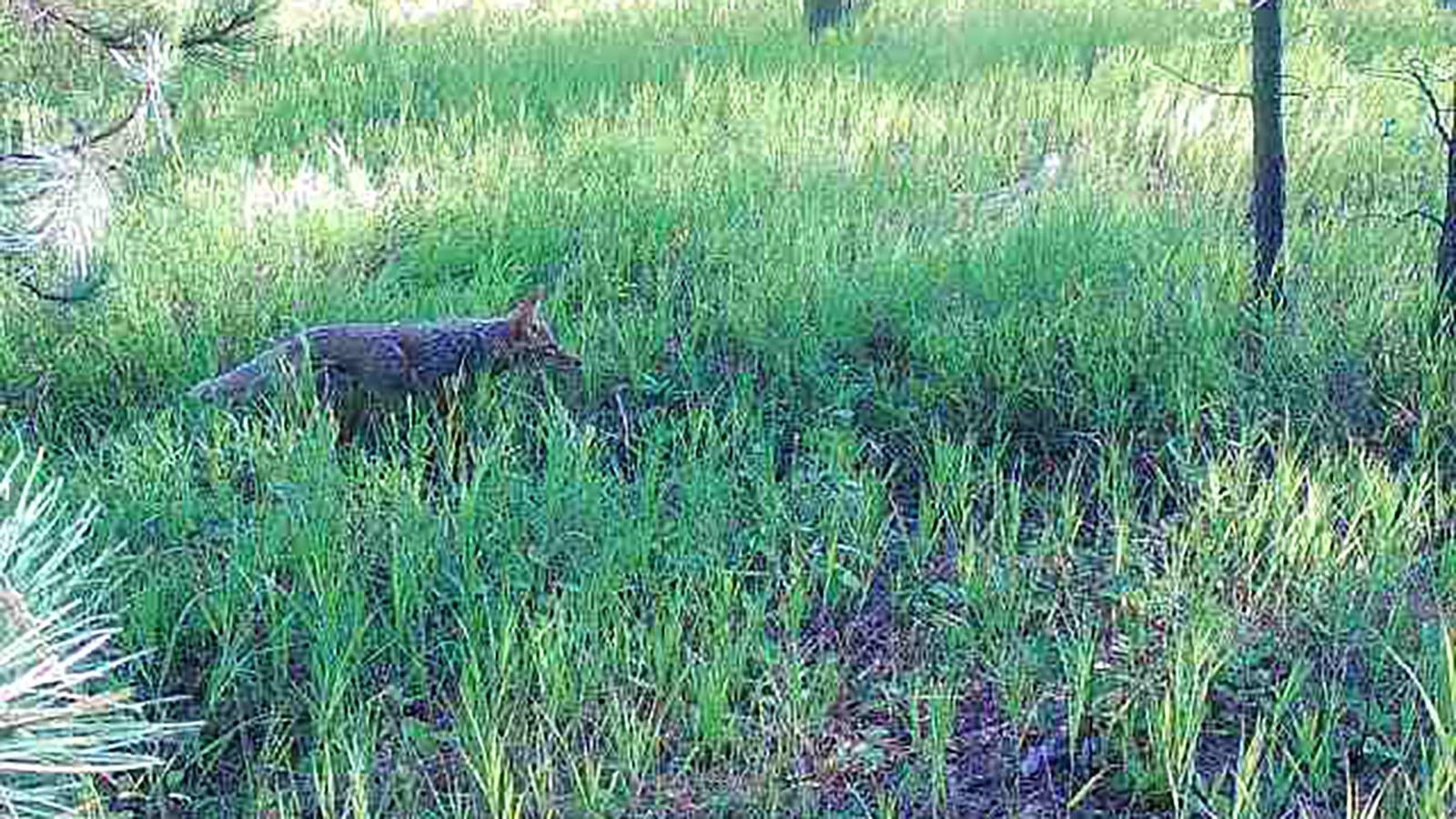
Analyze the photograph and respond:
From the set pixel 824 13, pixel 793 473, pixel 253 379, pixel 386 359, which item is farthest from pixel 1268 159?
pixel 824 13

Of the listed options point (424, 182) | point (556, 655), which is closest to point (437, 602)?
point (556, 655)

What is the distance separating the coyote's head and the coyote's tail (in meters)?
0.62

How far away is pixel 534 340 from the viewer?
14.5ft

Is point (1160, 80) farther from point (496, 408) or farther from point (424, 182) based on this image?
point (496, 408)

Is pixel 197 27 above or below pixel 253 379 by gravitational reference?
above

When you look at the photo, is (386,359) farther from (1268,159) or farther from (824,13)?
(824,13)

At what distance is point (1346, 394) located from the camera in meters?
4.17

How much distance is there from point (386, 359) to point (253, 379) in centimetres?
38

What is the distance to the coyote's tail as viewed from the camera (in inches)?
167

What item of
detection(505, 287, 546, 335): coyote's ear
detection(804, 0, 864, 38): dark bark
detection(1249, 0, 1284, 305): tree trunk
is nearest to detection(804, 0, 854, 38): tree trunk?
detection(804, 0, 864, 38): dark bark

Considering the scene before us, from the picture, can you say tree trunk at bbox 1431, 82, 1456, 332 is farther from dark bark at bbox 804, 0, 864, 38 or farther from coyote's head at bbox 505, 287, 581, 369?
dark bark at bbox 804, 0, 864, 38

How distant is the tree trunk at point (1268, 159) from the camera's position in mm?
4715

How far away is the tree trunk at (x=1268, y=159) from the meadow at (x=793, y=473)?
0.39 ft

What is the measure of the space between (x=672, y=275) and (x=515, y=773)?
8.90ft
